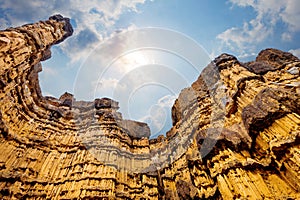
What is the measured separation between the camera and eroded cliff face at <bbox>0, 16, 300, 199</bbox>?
45.2 feet

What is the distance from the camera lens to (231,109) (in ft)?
67.7

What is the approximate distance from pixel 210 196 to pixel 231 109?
32.4 ft

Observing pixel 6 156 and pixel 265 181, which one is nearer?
pixel 265 181

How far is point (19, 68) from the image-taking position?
64.1 feet

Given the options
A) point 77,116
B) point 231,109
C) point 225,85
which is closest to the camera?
point 231,109

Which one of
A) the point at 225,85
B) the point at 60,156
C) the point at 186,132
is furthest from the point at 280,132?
the point at 60,156

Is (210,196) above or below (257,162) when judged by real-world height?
below

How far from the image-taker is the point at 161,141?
30.5m

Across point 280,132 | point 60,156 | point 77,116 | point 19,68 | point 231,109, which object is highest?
point 77,116

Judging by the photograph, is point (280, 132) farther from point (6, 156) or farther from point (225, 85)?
point (6, 156)

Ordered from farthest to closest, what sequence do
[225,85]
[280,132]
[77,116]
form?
[77,116] < [225,85] < [280,132]

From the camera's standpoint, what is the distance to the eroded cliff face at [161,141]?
13.8m

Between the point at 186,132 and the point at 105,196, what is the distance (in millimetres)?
14256

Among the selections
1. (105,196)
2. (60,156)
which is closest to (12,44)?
(60,156)
